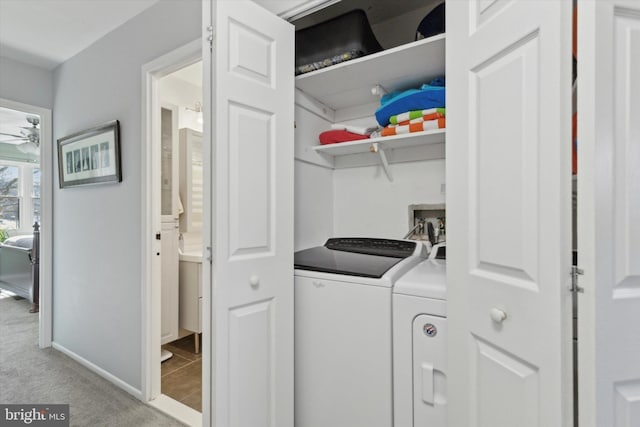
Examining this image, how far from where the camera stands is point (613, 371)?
0.68 metres

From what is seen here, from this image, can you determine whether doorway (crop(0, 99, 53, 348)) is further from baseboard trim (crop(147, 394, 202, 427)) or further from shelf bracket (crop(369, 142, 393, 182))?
shelf bracket (crop(369, 142, 393, 182))

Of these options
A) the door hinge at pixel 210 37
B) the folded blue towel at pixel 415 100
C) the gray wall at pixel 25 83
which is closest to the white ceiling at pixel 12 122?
the gray wall at pixel 25 83

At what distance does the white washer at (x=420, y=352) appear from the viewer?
112cm

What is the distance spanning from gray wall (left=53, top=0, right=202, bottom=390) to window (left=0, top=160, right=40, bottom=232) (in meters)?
4.46

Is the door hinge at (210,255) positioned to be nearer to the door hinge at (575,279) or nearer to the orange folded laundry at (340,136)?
the orange folded laundry at (340,136)

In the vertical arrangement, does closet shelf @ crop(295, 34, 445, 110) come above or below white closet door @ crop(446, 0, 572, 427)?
above

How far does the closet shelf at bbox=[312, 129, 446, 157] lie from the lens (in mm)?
1503

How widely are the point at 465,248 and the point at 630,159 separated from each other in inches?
16.7

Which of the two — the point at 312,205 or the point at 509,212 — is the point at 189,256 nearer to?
the point at 312,205

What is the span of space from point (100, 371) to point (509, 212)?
2868mm

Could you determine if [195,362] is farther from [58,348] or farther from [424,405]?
[424,405]

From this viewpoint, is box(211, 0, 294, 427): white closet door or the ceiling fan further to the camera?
the ceiling fan

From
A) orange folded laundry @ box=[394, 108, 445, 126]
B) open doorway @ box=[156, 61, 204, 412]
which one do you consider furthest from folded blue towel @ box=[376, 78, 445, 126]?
open doorway @ box=[156, 61, 204, 412]

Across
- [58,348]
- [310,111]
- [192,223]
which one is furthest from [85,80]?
[58,348]
